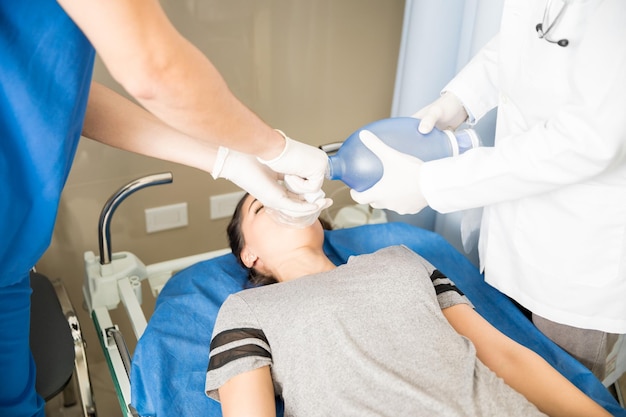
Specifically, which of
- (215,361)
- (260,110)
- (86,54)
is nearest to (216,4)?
(260,110)

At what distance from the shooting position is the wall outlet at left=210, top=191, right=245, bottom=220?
2461 millimetres

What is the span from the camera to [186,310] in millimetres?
→ 1739

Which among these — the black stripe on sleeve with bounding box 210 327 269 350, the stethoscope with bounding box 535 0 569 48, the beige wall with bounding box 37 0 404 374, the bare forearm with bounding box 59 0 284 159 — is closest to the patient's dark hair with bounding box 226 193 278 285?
the black stripe on sleeve with bounding box 210 327 269 350

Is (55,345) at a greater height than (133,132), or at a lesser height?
lesser

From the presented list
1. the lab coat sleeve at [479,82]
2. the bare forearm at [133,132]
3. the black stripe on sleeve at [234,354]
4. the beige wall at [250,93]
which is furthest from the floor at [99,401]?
the lab coat sleeve at [479,82]

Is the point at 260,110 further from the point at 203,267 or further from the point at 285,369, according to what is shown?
the point at 285,369

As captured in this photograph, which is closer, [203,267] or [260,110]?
[203,267]

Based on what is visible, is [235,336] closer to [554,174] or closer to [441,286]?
[441,286]

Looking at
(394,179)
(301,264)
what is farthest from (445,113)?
(301,264)

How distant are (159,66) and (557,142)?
79 cm

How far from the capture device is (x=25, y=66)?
40.9 inches

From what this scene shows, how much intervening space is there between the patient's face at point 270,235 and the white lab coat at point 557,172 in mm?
399

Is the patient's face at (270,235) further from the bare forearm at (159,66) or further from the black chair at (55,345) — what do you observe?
the bare forearm at (159,66)

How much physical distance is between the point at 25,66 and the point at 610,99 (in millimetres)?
1027
